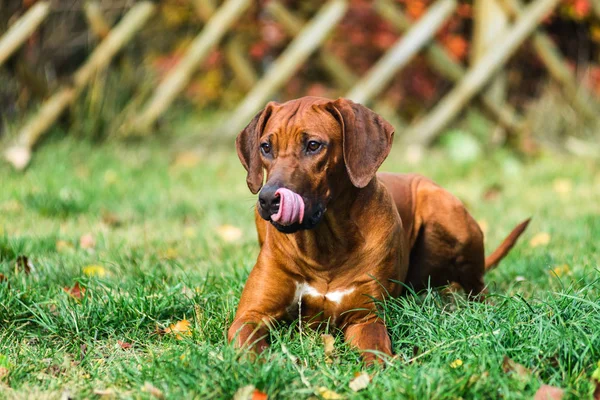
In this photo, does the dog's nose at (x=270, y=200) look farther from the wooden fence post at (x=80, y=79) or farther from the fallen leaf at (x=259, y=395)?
the wooden fence post at (x=80, y=79)

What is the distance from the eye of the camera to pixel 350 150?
3230 millimetres

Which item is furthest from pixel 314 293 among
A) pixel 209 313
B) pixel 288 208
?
pixel 288 208

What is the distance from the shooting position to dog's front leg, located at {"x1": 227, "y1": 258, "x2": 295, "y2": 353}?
10.3 ft

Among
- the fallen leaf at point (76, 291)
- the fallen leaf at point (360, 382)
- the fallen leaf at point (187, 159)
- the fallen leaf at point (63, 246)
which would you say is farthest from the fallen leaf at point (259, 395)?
the fallen leaf at point (187, 159)

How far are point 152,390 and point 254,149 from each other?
4.14 feet

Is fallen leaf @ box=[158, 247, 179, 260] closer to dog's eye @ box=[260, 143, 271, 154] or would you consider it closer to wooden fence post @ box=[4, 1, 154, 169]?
dog's eye @ box=[260, 143, 271, 154]

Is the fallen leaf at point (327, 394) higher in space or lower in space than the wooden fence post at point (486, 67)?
lower

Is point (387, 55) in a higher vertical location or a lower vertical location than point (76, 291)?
higher

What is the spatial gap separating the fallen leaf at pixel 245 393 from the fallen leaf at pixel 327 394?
219mm

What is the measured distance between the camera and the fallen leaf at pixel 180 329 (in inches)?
125

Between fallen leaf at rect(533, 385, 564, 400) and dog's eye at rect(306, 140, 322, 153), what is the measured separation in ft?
4.11

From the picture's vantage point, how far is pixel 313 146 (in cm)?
319

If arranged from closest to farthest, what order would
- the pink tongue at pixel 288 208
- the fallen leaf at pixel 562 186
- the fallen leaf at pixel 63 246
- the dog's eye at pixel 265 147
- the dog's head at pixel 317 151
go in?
the pink tongue at pixel 288 208 < the dog's head at pixel 317 151 < the dog's eye at pixel 265 147 < the fallen leaf at pixel 63 246 < the fallen leaf at pixel 562 186

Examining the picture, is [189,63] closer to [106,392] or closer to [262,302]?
[262,302]
